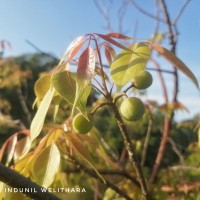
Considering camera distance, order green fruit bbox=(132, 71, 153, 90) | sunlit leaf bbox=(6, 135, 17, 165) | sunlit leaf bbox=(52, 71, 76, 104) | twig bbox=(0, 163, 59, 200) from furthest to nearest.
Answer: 1. sunlit leaf bbox=(6, 135, 17, 165)
2. green fruit bbox=(132, 71, 153, 90)
3. sunlit leaf bbox=(52, 71, 76, 104)
4. twig bbox=(0, 163, 59, 200)

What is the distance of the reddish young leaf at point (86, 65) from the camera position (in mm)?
422

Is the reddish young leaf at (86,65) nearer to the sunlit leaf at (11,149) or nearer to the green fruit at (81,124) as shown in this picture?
the green fruit at (81,124)

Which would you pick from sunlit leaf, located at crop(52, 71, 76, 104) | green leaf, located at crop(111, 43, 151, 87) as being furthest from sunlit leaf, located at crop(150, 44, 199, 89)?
sunlit leaf, located at crop(52, 71, 76, 104)

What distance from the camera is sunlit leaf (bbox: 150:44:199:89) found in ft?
1.48

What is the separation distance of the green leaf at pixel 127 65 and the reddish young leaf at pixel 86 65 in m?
0.05

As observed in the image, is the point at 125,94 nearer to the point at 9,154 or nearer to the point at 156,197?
the point at 9,154

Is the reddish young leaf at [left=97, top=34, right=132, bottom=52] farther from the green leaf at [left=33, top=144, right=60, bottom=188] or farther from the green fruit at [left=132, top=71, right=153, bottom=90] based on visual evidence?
the green leaf at [left=33, top=144, right=60, bottom=188]

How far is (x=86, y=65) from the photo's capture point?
438 mm

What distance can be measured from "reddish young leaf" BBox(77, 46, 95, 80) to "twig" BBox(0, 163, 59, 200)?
0.45 feet

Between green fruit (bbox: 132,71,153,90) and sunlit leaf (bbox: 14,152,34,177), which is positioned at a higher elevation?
green fruit (bbox: 132,71,153,90)

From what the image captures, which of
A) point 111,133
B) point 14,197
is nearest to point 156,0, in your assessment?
point 14,197

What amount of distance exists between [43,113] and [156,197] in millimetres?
510

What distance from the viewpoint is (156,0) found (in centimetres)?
156

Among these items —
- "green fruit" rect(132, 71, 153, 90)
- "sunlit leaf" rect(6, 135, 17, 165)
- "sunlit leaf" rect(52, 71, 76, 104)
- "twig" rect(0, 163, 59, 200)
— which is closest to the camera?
"twig" rect(0, 163, 59, 200)
